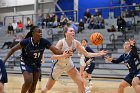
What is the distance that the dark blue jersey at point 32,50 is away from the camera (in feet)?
25.0

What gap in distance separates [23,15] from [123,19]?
1202 cm

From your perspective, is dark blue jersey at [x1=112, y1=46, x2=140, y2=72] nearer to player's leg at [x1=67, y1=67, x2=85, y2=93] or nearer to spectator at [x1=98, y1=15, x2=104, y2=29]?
player's leg at [x1=67, y1=67, x2=85, y2=93]

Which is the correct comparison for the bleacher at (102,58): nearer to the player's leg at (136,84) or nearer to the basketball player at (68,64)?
the player's leg at (136,84)

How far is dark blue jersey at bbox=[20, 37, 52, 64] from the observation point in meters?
7.63

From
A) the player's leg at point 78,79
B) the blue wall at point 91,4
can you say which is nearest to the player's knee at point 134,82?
the player's leg at point 78,79

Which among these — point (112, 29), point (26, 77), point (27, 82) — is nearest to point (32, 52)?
point (26, 77)

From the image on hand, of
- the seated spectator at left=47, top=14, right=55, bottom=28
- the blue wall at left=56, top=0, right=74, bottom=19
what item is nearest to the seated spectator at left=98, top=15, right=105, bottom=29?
the seated spectator at left=47, top=14, right=55, bottom=28

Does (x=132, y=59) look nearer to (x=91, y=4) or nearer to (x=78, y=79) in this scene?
(x=78, y=79)

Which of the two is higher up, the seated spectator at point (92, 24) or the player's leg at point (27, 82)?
the seated spectator at point (92, 24)

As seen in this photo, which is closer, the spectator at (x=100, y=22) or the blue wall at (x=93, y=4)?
the spectator at (x=100, y=22)

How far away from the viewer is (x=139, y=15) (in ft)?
71.0

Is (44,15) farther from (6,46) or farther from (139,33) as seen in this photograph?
(139,33)

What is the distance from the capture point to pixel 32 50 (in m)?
7.65

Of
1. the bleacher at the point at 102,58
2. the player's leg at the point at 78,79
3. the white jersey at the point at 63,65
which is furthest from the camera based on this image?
the bleacher at the point at 102,58
